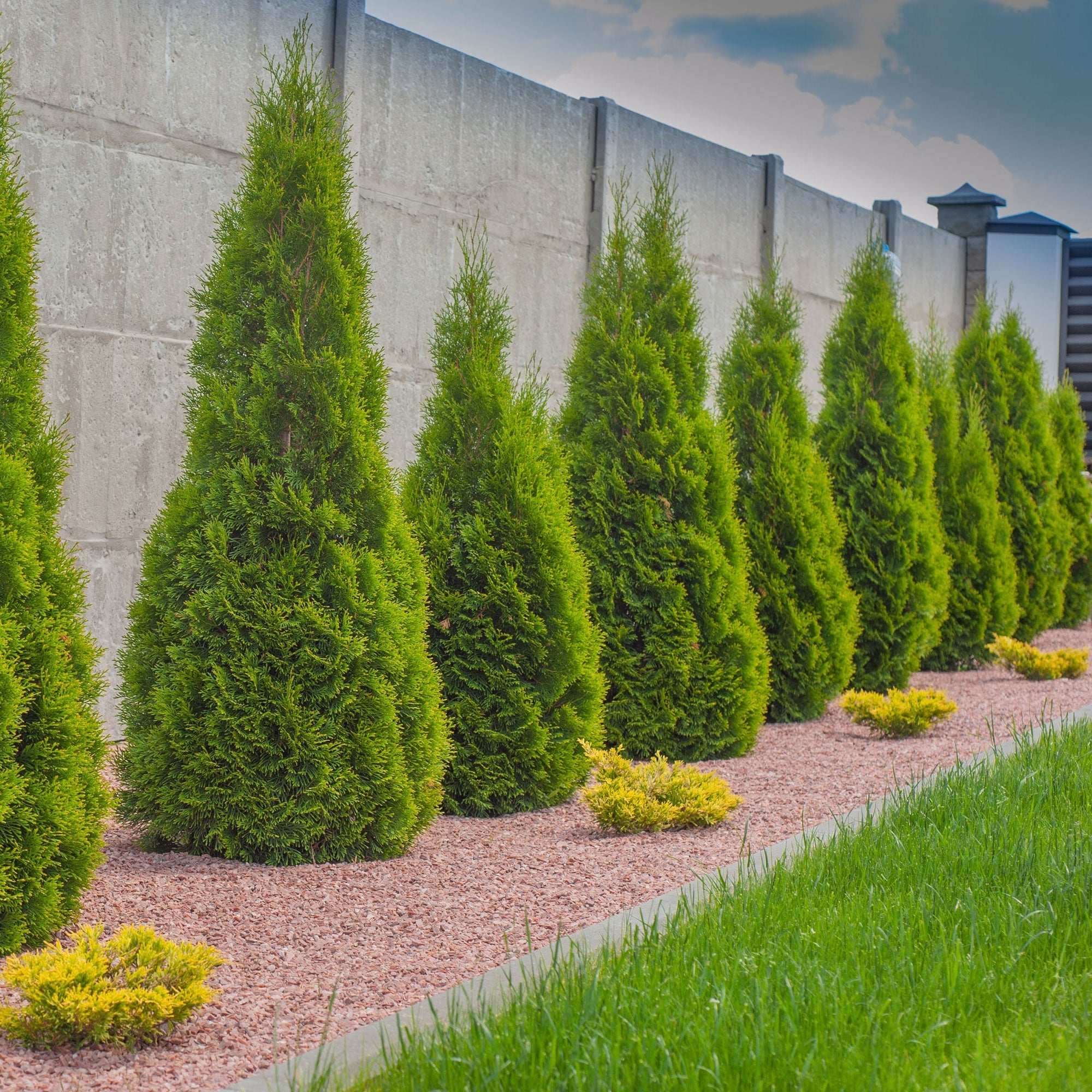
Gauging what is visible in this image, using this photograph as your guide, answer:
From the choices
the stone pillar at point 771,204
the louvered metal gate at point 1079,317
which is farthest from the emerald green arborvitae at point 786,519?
the louvered metal gate at point 1079,317

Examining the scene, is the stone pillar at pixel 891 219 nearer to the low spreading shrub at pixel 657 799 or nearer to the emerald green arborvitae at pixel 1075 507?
the emerald green arborvitae at pixel 1075 507

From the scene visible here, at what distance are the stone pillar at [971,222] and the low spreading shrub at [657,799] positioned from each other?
13.5 m

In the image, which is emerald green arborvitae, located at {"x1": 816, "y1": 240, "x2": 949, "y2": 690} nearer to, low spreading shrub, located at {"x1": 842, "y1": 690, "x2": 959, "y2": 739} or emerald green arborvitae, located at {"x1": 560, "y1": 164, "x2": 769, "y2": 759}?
low spreading shrub, located at {"x1": 842, "y1": 690, "x2": 959, "y2": 739}

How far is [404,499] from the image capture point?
5.59 meters

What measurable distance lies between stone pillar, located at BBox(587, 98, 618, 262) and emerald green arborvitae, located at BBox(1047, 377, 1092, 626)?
650cm

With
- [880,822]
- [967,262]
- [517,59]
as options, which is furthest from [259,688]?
[967,262]

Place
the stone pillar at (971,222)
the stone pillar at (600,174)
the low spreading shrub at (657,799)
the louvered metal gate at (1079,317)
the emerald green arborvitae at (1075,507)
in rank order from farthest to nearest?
1. the louvered metal gate at (1079,317)
2. the stone pillar at (971,222)
3. the emerald green arborvitae at (1075,507)
4. the stone pillar at (600,174)
5. the low spreading shrub at (657,799)

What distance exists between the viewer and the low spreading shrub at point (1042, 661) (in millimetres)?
9266

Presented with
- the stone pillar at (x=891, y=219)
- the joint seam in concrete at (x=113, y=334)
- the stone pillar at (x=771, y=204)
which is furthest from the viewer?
the stone pillar at (x=891, y=219)

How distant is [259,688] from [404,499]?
151cm

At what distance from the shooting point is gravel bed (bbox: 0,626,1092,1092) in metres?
2.77

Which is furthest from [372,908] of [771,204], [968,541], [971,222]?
[971,222]

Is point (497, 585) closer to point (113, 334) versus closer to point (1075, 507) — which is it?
point (113, 334)

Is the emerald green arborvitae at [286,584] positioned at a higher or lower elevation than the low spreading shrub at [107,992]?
higher
